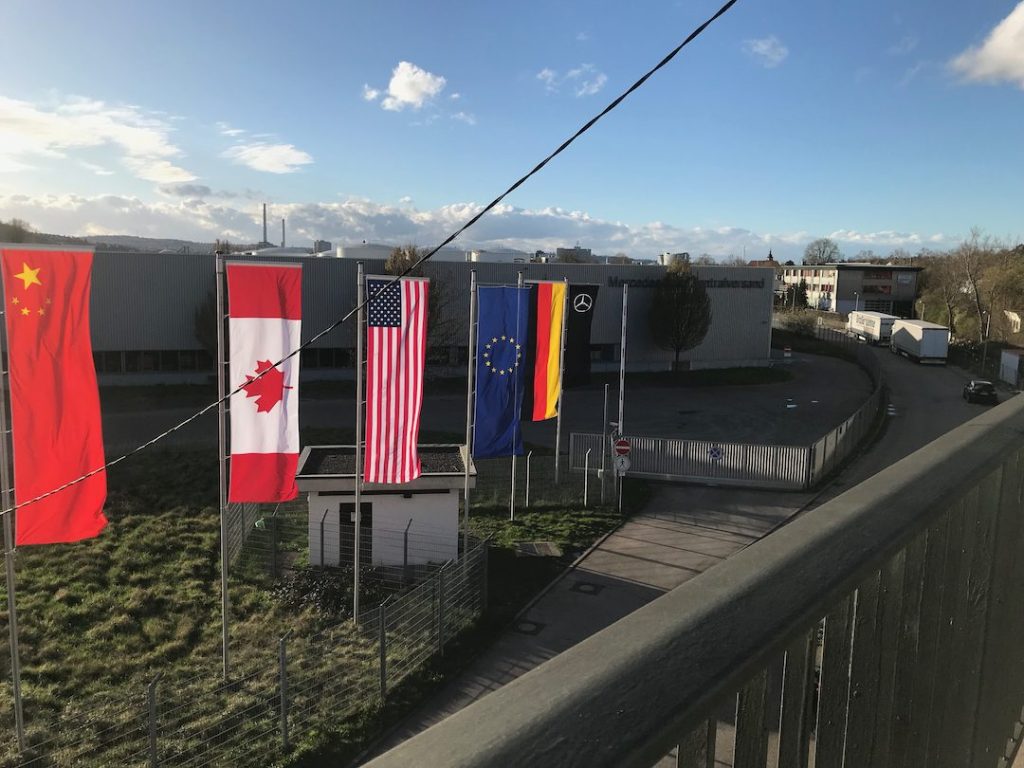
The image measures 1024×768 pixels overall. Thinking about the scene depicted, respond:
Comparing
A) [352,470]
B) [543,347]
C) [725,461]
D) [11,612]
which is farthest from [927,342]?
[11,612]

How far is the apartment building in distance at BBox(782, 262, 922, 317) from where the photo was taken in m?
80.8

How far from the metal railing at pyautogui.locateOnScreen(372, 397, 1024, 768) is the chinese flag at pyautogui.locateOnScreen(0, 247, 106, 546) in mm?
9840

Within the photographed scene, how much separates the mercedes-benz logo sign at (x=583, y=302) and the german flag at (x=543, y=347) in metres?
2.59

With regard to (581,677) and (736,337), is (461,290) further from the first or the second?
(581,677)

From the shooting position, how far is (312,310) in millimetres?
36438

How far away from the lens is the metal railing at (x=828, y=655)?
738 millimetres

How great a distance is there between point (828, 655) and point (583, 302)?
19410 mm

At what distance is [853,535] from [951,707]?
66 cm

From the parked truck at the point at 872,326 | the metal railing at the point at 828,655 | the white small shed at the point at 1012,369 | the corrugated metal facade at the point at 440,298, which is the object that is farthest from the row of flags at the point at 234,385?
the parked truck at the point at 872,326

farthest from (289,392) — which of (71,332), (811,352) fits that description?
(811,352)

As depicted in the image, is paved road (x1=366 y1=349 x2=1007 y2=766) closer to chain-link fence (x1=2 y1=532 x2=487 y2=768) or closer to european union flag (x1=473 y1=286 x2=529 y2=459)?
chain-link fence (x1=2 y1=532 x2=487 y2=768)

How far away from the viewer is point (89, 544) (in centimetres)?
1557

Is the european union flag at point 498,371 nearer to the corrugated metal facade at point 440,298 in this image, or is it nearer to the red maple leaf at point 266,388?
the red maple leaf at point 266,388

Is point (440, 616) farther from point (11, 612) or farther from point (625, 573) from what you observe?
point (11, 612)
